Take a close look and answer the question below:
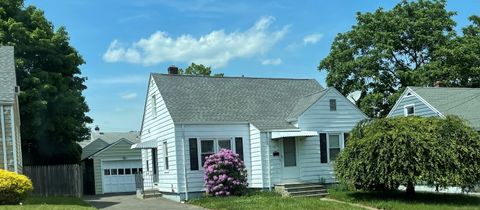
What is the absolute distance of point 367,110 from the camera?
124 ft

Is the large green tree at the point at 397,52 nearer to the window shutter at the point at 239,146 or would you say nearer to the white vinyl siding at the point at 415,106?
the white vinyl siding at the point at 415,106

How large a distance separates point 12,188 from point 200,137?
860cm

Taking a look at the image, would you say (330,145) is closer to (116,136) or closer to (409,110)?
(409,110)

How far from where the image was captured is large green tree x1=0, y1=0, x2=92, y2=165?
30.2m

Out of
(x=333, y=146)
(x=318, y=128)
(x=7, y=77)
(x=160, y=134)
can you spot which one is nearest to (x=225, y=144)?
(x=160, y=134)

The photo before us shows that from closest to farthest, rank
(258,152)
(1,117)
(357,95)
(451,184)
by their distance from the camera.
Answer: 1. (451,184)
2. (1,117)
3. (258,152)
4. (357,95)


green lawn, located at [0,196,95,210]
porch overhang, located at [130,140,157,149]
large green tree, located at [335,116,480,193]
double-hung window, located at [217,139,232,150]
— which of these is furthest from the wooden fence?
large green tree, located at [335,116,480,193]

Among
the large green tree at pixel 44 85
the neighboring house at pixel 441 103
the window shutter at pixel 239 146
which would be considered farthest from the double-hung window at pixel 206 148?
the neighboring house at pixel 441 103

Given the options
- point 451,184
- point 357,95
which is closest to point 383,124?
point 451,184

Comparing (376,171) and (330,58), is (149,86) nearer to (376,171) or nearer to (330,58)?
(376,171)

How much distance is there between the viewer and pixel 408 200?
60.4 ft

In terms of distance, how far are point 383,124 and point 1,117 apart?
43.7 feet

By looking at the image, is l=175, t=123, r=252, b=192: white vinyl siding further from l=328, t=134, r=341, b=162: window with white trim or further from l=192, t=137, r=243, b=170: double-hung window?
l=328, t=134, r=341, b=162: window with white trim

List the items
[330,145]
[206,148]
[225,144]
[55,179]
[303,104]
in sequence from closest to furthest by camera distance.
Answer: [206,148] < [225,144] < [330,145] < [303,104] < [55,179]
